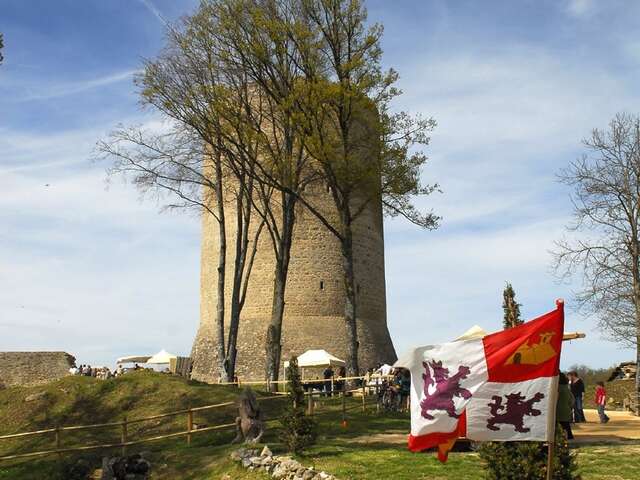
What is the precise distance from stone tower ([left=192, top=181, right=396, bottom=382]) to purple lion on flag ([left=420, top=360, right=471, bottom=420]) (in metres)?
24.8

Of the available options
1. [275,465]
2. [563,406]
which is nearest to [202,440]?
[275,465]

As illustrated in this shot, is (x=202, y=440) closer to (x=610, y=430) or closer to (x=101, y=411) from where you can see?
(x=101, y=411)

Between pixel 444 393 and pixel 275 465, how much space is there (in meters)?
5.96

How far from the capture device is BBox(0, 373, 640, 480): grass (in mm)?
12961

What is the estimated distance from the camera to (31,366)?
35.8 metres

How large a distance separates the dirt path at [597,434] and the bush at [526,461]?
5.45 metres

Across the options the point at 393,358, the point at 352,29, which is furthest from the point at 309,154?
the point at 393,358

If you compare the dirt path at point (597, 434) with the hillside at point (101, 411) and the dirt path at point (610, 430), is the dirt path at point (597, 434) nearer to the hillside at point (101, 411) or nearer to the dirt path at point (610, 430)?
the dirt path at point (610, 430)

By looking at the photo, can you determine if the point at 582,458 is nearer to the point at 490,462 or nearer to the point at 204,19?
the point at 490,462

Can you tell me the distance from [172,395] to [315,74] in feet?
32.8

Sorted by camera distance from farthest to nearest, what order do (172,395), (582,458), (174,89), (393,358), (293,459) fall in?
(393,358) → (174,89) → (172,395) → (293,459) → (582,458)

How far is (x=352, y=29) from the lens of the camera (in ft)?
76.4

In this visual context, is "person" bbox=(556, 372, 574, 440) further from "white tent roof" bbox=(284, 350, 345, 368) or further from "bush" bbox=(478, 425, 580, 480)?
"white tent roof" bbox=(284, 350, 345, 368)

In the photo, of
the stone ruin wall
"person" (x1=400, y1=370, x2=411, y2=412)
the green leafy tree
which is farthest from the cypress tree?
the stone ruin wall
